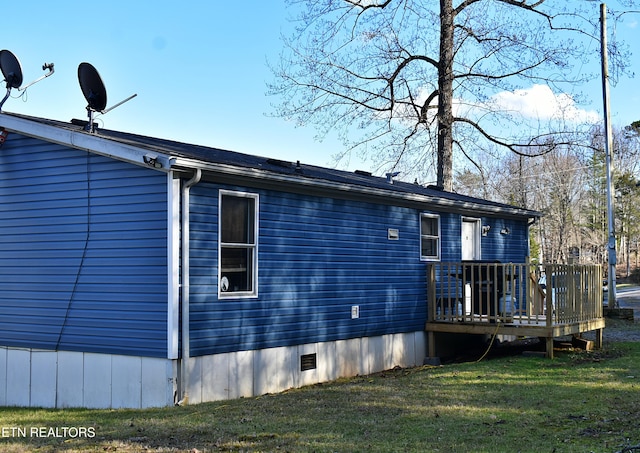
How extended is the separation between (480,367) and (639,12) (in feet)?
46.9

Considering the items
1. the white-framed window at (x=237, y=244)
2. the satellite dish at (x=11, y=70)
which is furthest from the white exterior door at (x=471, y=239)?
the satellite dish at (x=11, y=70)

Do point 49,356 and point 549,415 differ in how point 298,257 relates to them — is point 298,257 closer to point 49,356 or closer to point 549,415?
point 49,356

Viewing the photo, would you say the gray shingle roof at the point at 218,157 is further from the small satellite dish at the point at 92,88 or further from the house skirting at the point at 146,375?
the house skirting at the point at 146,375

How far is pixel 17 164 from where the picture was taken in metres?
10.0

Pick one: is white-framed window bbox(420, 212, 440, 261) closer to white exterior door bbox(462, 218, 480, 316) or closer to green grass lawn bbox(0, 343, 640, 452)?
white exterior door bbox(462, 218, 480, 316)

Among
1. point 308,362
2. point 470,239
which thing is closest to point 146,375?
point 308,362

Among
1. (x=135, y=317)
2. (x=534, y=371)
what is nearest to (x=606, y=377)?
(x=534, y=371)

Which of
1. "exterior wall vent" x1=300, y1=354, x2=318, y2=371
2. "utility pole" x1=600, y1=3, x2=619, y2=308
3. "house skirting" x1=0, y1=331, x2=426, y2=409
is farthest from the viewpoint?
"utility pole" x1=600, y1=3, x2=619, y2=308

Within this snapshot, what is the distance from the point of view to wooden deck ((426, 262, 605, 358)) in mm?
11828

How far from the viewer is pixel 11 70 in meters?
10.2

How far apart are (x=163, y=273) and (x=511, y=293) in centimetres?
600

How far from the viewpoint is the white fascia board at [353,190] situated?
868 cm

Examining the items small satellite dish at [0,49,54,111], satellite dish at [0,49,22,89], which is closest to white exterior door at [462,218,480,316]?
small satellite dish at [0,49,54,111]

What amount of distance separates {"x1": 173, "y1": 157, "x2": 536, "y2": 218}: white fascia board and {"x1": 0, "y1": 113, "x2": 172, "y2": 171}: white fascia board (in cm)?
43
